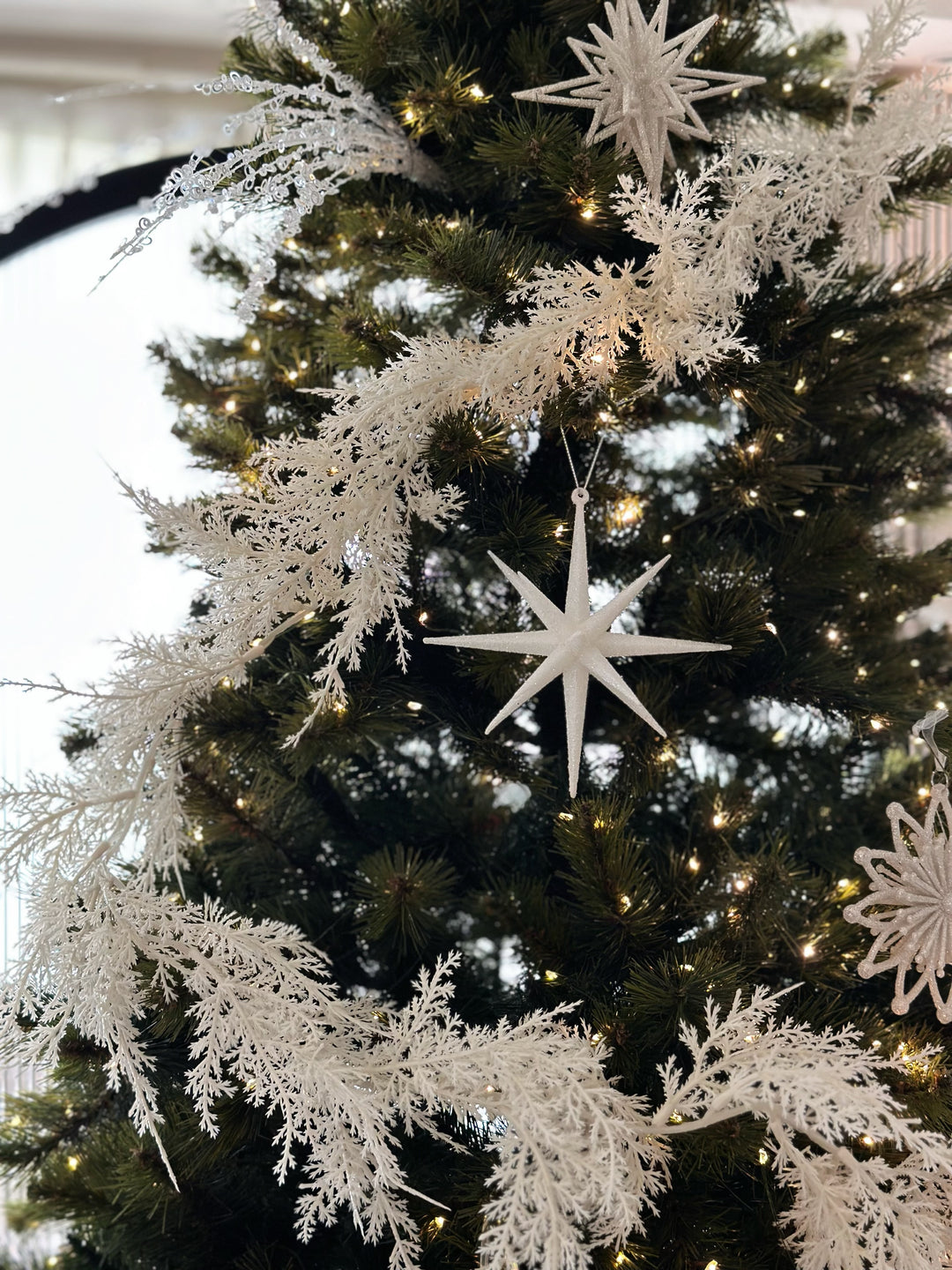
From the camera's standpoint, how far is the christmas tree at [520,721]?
2.38 feet

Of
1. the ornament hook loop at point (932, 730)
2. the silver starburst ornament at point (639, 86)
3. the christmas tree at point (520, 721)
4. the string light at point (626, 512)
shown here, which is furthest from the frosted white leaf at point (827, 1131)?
the silver starburst ornament at point (639, 86)

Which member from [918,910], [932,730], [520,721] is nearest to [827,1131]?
[918,910]

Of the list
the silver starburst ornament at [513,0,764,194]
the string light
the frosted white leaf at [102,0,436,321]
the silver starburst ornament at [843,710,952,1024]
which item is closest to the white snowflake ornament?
the silver starburst ornament at [843,710,952,1024]

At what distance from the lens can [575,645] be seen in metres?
0.79

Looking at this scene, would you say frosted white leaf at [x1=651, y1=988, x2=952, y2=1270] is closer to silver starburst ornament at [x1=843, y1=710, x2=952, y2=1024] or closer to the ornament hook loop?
silver starburst ornament at [x1=843, y1=710, x2=952, y2=1024]

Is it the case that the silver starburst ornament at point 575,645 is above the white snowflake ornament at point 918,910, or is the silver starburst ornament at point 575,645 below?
above

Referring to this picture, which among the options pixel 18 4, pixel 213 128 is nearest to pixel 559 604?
pixel 213 128

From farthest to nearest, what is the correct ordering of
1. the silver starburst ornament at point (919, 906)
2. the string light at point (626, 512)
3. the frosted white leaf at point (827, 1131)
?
the string light at point (626, 512), the silver starburst ornament at point (919, 906), the frosted white leaf at point (827, 1131)

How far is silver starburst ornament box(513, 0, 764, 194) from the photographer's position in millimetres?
814

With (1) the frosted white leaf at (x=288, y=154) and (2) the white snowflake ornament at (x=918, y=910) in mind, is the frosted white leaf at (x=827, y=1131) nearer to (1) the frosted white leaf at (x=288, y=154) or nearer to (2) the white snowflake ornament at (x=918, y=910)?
(2) the white snowflake ornament at (x=918, y=910)

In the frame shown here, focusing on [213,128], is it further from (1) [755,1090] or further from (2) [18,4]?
(1) [755,1090]

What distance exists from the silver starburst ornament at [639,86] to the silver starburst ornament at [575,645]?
349 mm

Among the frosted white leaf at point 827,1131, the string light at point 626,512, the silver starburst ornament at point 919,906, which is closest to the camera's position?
the frosted white leaf at point 827,1131

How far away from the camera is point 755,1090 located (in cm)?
68
